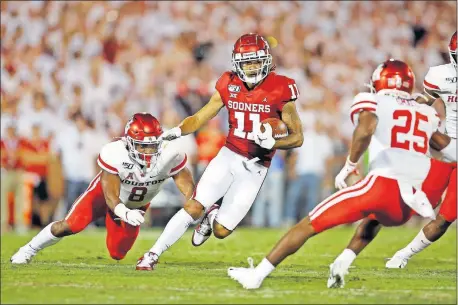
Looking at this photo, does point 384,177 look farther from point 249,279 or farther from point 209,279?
point 209,279

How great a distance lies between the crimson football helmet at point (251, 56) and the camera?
7.22 meters

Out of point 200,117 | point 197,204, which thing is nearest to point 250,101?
point 200,117

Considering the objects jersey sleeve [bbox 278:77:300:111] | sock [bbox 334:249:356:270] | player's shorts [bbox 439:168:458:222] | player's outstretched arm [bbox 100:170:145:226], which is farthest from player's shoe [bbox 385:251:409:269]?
player's outstretched arm [bbox 100:170:145:226]

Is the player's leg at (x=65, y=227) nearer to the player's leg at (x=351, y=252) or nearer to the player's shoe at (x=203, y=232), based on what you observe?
the player's shoe at (x=203, y=232)

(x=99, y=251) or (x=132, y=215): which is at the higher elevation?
(x=132, y=215)

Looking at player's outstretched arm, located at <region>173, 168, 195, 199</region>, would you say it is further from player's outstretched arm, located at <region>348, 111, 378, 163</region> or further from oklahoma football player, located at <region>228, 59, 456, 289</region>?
player's outstretched arm, located at <region>348, 111, 378, 163</region>

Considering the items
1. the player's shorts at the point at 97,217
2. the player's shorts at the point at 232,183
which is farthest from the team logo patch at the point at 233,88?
the player's shorts at the point at 97,217

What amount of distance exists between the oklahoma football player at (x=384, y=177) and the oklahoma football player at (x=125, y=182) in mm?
1497

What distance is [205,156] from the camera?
1298 cm

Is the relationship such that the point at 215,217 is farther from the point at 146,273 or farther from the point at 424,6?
the point at 424,6

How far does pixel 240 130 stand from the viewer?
Result: 7.53 m

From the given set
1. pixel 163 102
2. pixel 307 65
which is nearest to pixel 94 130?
pixel 163 102

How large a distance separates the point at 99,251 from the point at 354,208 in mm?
4246

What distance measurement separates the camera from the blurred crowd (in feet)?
41.4
